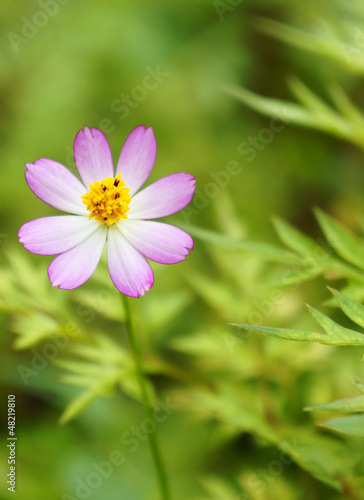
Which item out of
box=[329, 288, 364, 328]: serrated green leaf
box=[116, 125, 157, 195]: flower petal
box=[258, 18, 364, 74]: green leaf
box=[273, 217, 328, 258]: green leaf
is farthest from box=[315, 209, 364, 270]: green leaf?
box=[258, 18, 364, 74]: green leaf

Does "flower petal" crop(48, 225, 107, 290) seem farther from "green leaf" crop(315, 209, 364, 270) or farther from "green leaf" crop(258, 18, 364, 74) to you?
"green leaf" crop(258, 18, 364, 74)

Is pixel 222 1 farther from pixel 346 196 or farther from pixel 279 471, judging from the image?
pixel 279 471

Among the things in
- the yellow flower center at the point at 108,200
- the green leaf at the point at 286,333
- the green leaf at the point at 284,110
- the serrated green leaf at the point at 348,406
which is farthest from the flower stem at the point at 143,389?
the green leaf at the point at 284,110

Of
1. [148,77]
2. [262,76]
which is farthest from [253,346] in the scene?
[262,76]

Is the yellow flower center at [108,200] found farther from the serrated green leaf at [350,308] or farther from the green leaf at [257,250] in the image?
the serrated green leaf at [350,308]

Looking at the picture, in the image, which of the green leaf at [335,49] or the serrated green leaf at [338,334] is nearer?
the serrated green leaf at [338,334]

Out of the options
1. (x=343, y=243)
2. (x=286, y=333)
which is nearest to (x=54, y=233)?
(x=286, y=333)
